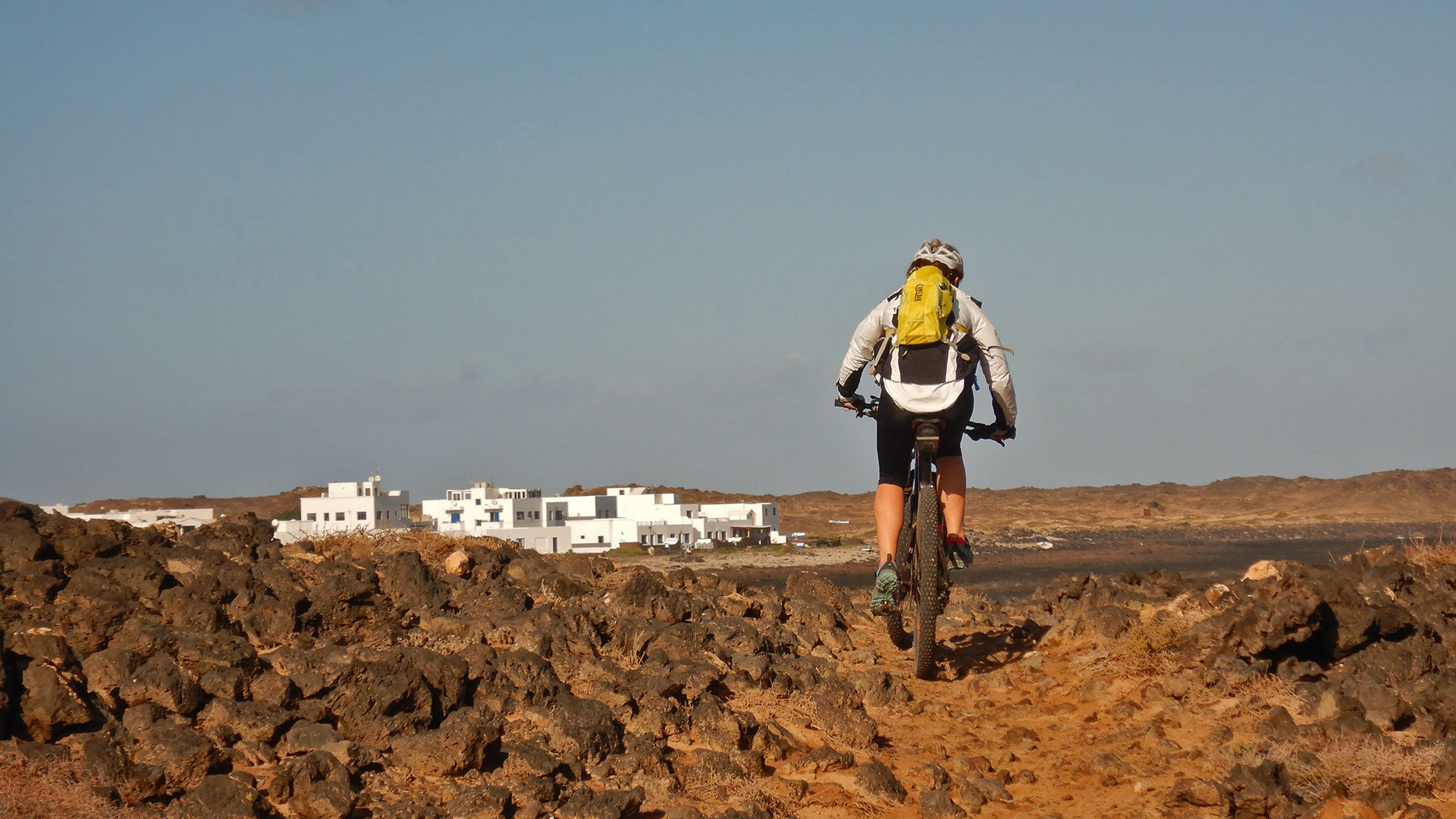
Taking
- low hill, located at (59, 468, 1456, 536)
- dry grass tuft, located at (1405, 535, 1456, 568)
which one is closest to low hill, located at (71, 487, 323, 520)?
low hill, located at (59, 468, 1456, 536)

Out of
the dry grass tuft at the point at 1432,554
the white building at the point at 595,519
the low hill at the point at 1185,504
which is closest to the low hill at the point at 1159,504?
the low hill at the point at 1185,504

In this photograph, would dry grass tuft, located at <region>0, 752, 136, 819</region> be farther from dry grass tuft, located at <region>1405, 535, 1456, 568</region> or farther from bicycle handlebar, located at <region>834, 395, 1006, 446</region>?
dry grass tuft, located at <region>1405, 535, 1456, 568</region>

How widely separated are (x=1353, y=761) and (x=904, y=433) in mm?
3007

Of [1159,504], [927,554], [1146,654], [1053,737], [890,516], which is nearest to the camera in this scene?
[1053,737]

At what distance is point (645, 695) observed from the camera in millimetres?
7004

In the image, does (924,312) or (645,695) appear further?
(924,312)

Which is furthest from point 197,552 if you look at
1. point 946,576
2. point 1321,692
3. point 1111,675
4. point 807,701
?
point 1321,692

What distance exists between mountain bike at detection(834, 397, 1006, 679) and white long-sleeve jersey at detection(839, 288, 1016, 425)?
169 millimetres

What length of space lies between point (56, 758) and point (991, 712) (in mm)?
5087

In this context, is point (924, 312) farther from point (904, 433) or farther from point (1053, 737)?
point (1053, 737)

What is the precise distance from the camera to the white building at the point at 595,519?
76500 mm

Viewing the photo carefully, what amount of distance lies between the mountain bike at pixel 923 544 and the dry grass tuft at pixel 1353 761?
1.93 m

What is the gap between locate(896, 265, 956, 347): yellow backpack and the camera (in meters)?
7.57

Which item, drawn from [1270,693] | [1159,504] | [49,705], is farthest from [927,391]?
[1159,504]
